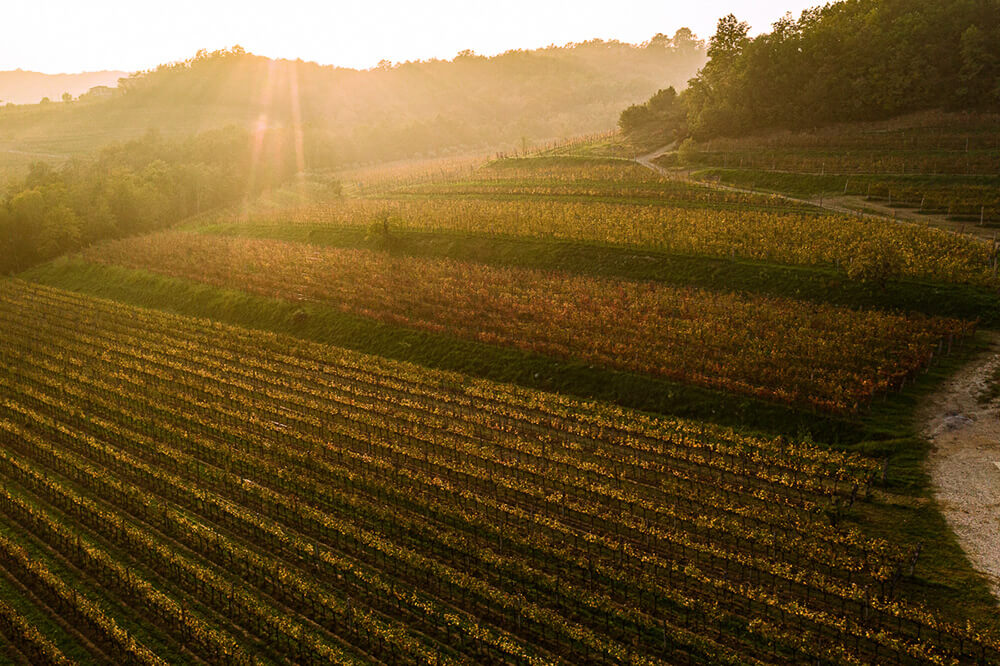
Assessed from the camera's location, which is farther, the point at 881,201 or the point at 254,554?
the point at 881,201

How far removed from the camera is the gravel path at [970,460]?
2495 cm

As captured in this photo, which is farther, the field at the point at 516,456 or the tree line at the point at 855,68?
the tree line at the point at 855,68

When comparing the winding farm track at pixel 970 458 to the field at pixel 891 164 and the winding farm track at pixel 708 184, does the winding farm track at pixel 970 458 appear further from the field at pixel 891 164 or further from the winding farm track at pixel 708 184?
the field at pixel 891 164

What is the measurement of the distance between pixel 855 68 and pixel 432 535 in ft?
290

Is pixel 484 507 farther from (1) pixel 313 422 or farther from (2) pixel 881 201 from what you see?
(2) pixel 881 201

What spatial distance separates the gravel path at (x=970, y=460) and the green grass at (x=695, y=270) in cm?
585

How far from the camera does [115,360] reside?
47688mm

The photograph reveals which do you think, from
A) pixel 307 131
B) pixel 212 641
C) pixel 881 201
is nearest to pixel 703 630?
pixel 212 641

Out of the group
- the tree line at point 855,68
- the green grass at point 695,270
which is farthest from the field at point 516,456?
the tree line at point 855,68

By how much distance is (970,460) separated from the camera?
29594mm

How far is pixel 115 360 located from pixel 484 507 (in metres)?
34.4

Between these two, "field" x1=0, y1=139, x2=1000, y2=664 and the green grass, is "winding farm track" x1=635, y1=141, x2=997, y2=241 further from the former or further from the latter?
the green grass

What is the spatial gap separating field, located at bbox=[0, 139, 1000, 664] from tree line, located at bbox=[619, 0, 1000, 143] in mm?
34104

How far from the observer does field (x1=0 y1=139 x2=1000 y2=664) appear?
22203 mm
